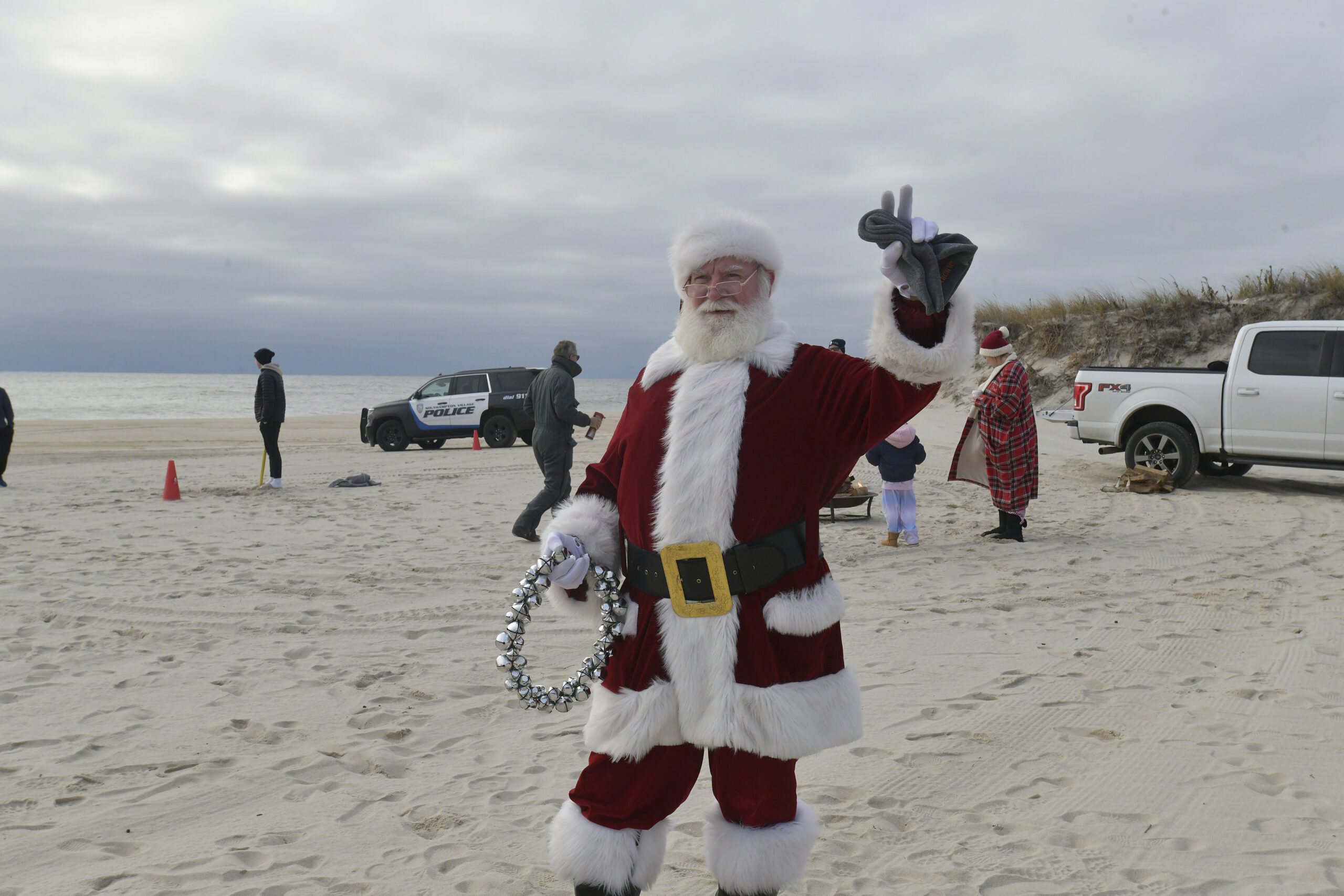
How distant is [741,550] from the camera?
83.9 inches

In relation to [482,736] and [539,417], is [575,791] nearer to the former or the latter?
[482,736]

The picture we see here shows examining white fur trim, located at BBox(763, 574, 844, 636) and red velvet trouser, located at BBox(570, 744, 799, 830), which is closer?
white fur trim, located at BBox(763, 574, 844, 636)

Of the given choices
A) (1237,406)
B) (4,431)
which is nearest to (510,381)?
(4,431)

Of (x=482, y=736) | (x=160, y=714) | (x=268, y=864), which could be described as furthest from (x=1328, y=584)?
(x=160, y=714)

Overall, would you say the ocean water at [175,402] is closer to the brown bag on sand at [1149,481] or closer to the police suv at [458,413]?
the police suv at [458,413]

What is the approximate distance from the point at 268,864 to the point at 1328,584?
7017mm

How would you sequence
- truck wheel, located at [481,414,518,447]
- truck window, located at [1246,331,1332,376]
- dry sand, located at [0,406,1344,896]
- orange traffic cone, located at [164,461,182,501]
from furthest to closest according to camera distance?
truck wheel, located at [481,414,518,447] → orange traffic cone, located at [164,461,182,501] → truck window, located at [1246,331,1332,376] → dry sand, located at [0,406,1344,896]

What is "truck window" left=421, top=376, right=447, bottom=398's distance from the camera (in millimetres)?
19656

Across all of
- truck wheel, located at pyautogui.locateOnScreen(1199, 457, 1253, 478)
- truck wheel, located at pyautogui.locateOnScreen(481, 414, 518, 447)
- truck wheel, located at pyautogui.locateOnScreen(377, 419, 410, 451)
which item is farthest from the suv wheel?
truck wheel, located at pyautogui.locateOnScreen(377, 419, 410, 451)

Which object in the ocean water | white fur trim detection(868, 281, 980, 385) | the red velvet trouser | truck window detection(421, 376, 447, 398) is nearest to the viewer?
white fur trim detection(868, 281, 980, 385)

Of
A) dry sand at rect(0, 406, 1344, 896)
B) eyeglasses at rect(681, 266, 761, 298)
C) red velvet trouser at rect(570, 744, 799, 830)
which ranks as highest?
eyeglasses at rect(681, 266, 761, 298)

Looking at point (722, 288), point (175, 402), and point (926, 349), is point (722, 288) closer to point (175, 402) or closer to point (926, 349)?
point (926, 349)

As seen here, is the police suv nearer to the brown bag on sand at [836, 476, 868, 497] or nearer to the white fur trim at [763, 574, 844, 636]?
the brown bag on sand at [836, 476, 868, 497]

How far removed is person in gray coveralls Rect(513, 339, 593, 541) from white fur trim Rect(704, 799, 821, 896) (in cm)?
587
